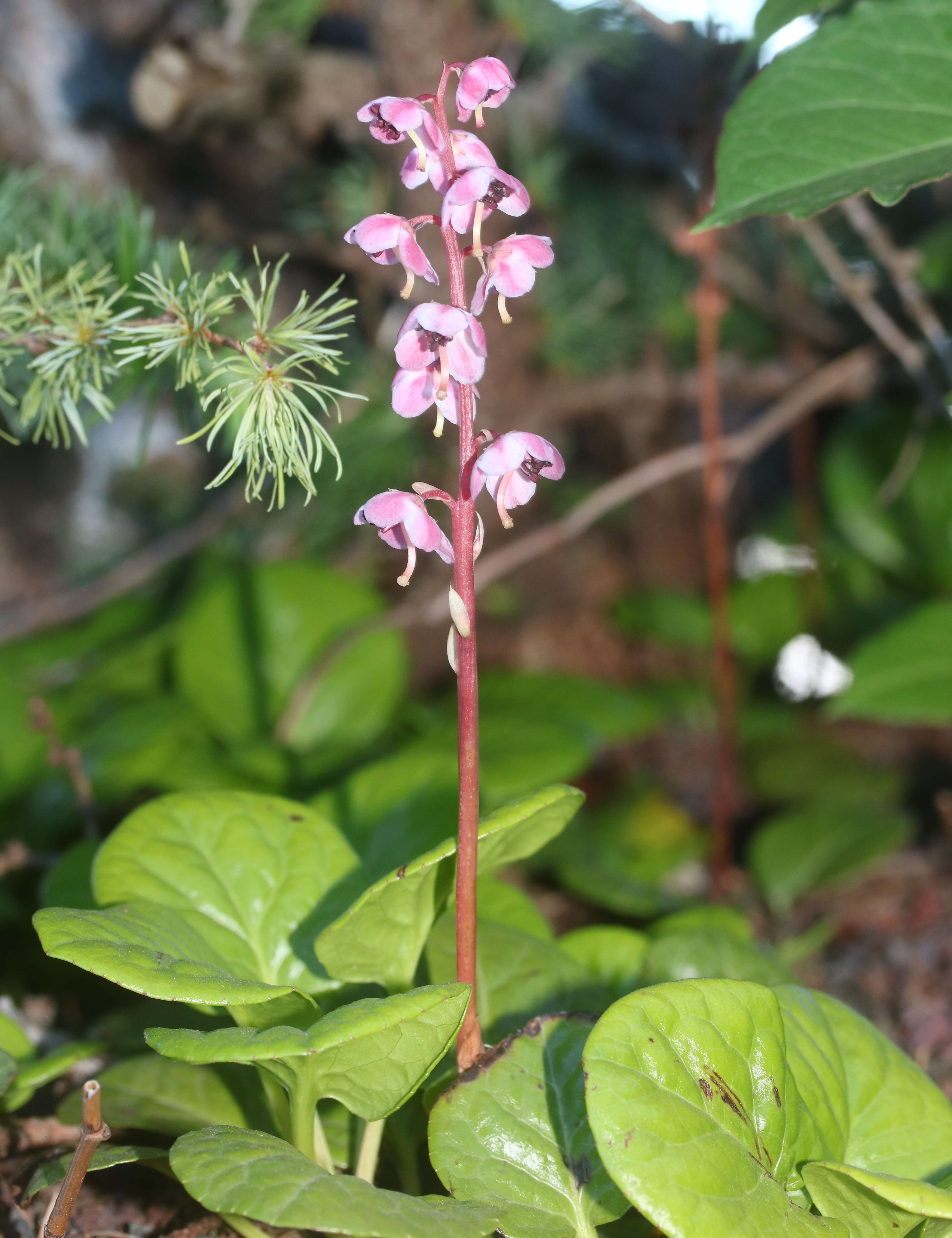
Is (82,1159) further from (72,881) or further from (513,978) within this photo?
(72,881)

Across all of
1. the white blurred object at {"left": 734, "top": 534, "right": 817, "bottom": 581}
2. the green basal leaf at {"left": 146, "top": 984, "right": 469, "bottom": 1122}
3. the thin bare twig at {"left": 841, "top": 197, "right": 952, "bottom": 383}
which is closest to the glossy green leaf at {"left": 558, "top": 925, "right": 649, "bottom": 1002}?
the green basal leaf at {"left": 146, "top": 984, "right": 469, "bottom": 1122}

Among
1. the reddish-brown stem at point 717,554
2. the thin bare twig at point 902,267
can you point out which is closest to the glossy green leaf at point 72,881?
the reddish-brown stem at point 717,554

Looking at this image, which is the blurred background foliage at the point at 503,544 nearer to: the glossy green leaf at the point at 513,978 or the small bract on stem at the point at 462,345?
the glossy green leaf at the point at 513,978

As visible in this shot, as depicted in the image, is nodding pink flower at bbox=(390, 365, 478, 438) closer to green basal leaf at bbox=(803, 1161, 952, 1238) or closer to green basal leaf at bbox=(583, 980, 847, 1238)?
green basal leaf at bbox=(583, 980, 847, 1238)

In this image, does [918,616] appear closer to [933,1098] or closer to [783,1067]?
[933,1098]

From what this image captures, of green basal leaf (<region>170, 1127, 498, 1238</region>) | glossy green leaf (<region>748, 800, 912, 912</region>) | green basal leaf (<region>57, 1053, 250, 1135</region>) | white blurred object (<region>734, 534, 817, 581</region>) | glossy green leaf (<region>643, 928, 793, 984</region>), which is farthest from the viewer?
white blurred object (<region>734, 534, 817, 581</region>)

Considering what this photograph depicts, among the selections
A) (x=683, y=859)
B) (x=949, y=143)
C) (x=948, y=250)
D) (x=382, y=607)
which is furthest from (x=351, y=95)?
(x=683, y=859)
